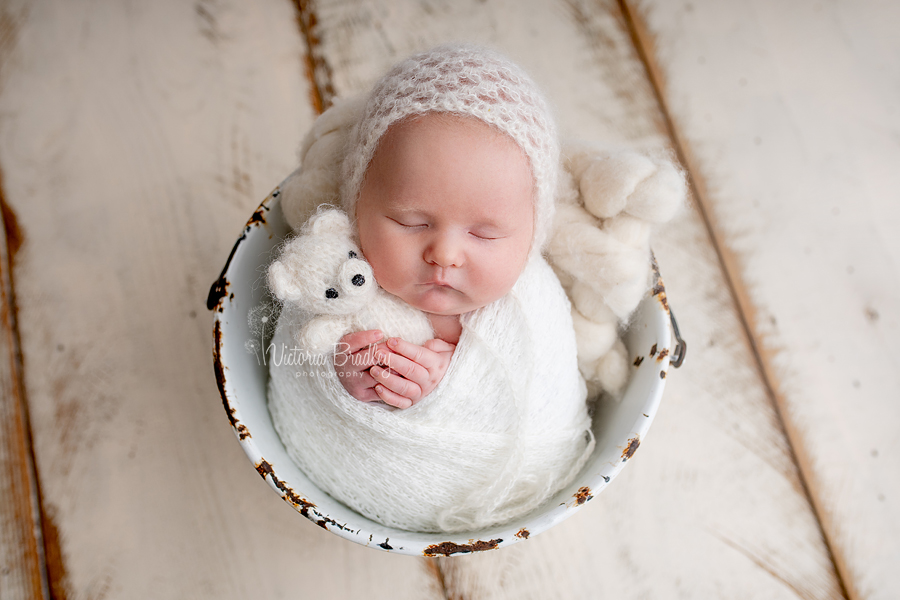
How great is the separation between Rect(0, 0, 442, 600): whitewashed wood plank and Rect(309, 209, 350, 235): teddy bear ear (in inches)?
16.1

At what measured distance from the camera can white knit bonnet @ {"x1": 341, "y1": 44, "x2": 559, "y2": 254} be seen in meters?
0.66

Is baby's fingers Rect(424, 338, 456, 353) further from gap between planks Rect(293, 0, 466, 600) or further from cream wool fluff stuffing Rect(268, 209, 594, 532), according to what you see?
gap between planks Rect(293, 0, 466, 600)

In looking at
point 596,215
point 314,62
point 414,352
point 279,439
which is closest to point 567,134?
point 596,215

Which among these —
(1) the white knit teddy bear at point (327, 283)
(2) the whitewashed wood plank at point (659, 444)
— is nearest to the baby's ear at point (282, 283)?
(1) the white knit teddy bear at point (327, 283)

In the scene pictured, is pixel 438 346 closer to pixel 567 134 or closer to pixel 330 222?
pixel 330 222

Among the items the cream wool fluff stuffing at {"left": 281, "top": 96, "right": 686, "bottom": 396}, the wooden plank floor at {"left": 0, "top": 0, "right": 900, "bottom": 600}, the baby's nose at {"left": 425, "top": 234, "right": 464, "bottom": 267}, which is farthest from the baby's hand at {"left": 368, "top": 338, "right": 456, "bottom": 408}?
the wooden plank floor at {"left": 0, "top": 0, "right": 900, "bottom": 600}

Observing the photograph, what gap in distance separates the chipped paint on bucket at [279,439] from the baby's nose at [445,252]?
0.26 metres

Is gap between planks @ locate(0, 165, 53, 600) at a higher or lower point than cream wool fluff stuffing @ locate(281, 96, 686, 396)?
lower

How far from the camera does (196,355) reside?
97cm

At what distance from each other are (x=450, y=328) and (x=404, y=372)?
11cm

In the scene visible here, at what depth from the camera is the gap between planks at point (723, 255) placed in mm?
980

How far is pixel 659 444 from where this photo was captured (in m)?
0.98

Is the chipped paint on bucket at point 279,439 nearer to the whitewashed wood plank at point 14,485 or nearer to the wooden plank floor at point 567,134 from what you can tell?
the wooden plank floor at point 567,134

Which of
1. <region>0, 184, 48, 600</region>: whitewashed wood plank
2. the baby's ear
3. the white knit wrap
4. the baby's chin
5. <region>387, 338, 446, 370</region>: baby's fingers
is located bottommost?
<region>0, 184, 48, 600</region>: whitewashed wood plank
